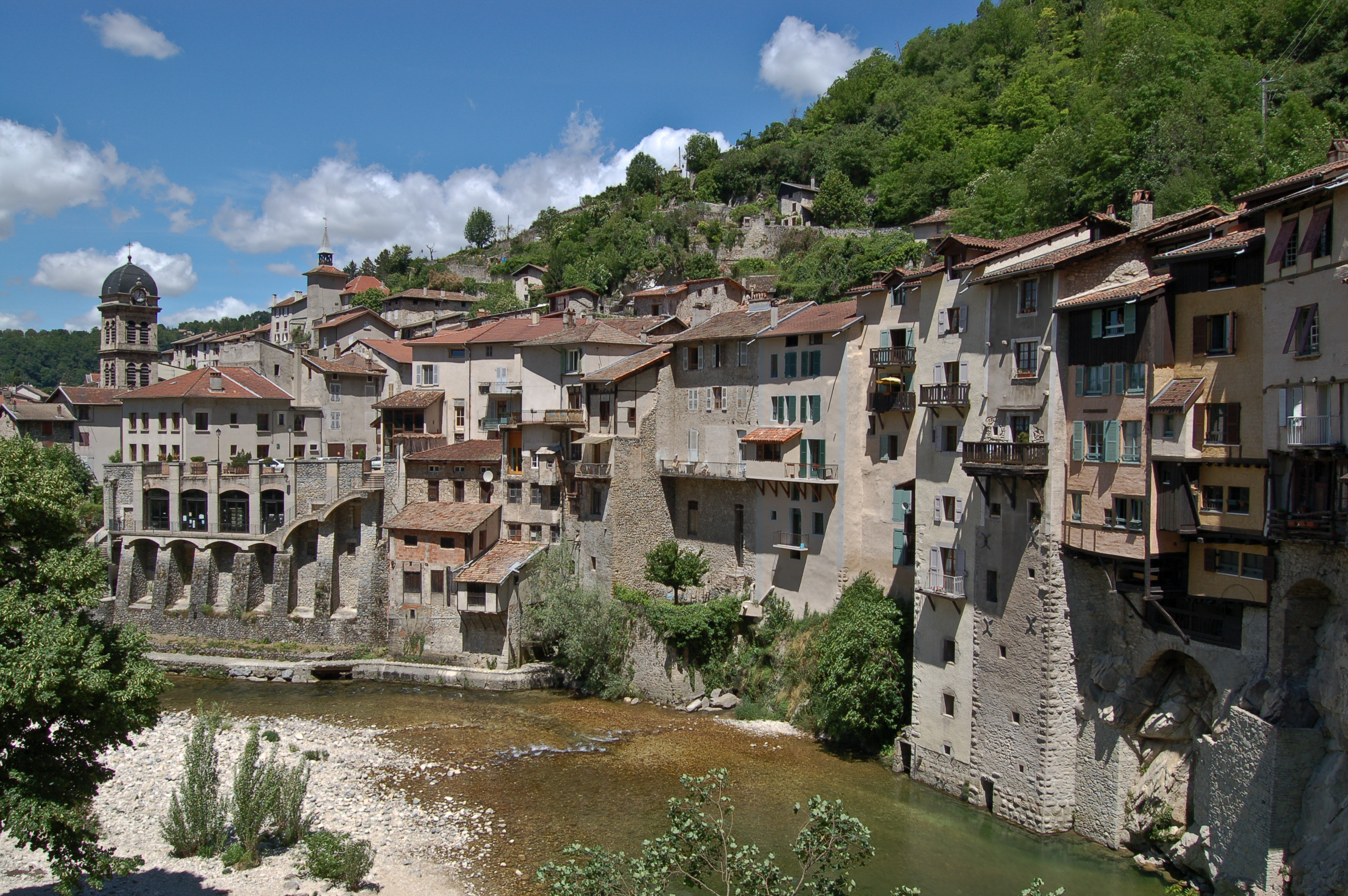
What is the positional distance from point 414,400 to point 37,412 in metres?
33.1

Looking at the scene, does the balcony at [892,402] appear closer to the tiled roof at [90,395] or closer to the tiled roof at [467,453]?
the tiled roof at [467,453]

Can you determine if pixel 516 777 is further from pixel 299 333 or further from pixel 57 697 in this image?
pixel 299 333

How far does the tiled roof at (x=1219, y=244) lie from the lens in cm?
2222

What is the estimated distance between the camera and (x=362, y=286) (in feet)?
331

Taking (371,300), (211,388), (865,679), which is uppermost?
(371,300)

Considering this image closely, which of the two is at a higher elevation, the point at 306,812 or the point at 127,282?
the point at 127,282

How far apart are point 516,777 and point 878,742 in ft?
41.0

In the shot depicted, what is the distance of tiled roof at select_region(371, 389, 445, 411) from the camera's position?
174 feet

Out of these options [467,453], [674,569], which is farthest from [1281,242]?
[467,453]

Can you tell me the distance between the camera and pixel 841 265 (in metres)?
65.2

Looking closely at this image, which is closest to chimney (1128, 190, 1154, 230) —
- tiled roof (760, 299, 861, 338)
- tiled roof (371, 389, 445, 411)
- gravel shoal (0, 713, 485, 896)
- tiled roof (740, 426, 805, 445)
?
tiled roof (760, 299, 861, 338)

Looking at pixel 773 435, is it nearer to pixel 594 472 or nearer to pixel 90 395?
pixel 594 472

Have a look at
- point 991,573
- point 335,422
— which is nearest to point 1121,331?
point 991,573

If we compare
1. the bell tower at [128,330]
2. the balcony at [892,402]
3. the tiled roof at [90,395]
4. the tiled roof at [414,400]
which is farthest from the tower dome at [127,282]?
the balcony at [892,402]
